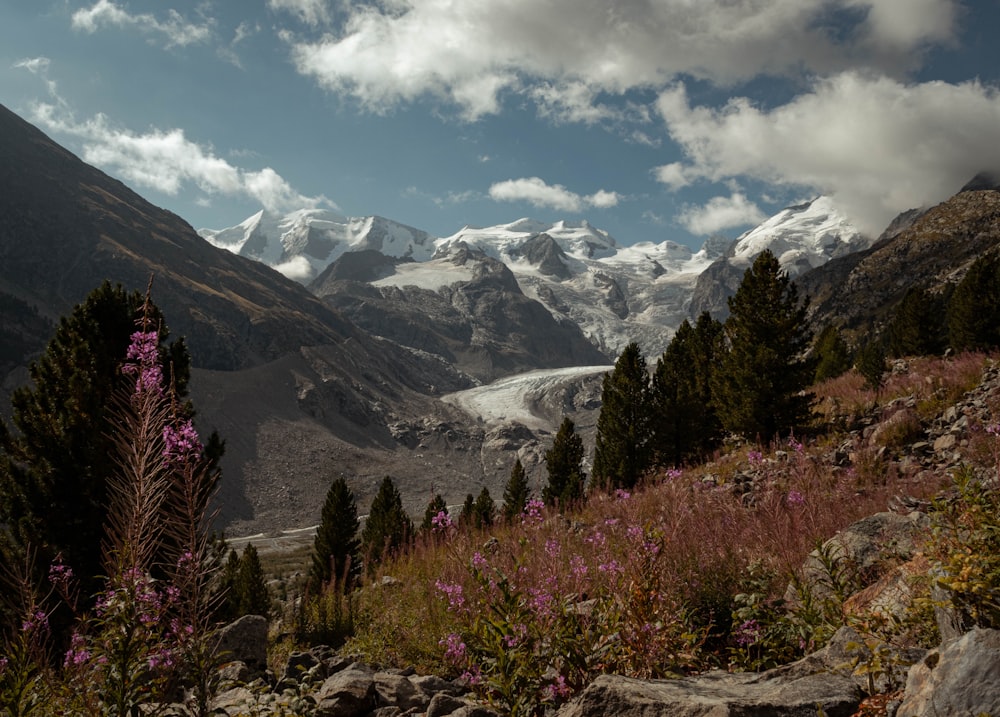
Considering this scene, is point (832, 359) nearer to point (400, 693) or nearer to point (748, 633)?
point (748, 633)

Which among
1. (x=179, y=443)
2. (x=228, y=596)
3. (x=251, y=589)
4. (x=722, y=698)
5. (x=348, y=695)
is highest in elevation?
(x=179, y=443)

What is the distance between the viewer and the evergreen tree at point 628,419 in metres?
36.3

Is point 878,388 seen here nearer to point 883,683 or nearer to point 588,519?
point 588,519

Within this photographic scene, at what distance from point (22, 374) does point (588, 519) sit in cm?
17680

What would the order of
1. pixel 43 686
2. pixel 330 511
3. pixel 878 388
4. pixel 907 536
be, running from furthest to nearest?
1. pixel 330 511
2. pixel 878 388
3. pixel 907 536
4. pixel 43 686

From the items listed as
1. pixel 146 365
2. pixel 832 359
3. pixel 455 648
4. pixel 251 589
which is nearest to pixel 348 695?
pixel 455 648

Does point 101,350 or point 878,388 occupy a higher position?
point 101,350

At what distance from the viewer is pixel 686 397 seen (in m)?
34.2

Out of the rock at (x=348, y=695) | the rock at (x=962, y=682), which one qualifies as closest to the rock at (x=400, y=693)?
the rock at (x=348, y=695)

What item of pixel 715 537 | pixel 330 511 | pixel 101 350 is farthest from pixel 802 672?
pixel 330 511

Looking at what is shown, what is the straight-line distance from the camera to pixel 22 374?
5576 inches

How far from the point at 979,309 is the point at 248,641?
142ft

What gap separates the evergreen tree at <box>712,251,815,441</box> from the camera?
22.4 meters

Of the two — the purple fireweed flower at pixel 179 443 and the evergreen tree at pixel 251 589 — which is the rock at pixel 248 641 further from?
the evergreen tree at pixel 251 589
